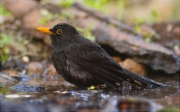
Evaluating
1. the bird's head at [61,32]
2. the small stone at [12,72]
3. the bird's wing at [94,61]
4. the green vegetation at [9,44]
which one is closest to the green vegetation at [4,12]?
the green vegetation at [9,44]

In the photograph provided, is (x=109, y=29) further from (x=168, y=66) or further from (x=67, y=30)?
(x=67, y=30)

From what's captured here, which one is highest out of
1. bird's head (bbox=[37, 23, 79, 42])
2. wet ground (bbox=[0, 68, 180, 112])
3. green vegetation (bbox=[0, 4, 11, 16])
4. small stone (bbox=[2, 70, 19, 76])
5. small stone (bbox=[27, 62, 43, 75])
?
green vegetation (bbox=[0, 4, 11, 16])

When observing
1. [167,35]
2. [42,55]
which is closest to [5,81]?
[42,55]

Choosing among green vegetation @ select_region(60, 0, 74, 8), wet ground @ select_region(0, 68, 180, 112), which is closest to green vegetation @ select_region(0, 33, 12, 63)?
green vegetation @ select_region(60, 0, 74, 8)

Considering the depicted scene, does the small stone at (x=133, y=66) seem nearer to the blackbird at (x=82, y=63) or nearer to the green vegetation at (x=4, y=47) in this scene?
the blackbird at (x=82, y=63)

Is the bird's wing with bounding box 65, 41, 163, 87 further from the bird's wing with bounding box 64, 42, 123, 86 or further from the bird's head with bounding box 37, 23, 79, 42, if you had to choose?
the bird's head with bounding box 37, 23, 79, 42

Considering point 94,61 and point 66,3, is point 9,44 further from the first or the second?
point 94,61

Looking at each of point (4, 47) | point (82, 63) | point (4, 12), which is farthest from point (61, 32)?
point (4, 12)
